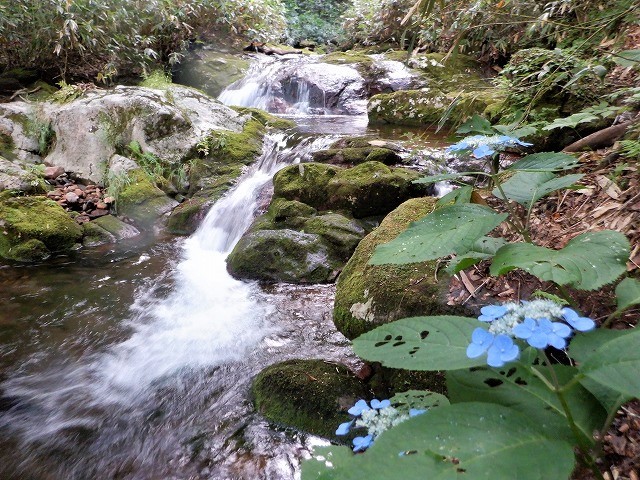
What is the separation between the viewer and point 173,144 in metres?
7.70

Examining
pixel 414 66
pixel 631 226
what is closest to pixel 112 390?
pixel 631 226

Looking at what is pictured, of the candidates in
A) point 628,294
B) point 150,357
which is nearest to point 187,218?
point 150,357

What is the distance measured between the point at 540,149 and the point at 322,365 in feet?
7.96

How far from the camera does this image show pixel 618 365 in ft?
2.38

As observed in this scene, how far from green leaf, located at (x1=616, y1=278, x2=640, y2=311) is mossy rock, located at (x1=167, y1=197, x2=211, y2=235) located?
19.1 feet

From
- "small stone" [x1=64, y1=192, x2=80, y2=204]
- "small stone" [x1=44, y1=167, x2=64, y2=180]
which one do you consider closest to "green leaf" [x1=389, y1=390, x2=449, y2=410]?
"small stone" [x1=64, y1=192, x2=80, y2=204]

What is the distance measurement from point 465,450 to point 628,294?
32.3 inches

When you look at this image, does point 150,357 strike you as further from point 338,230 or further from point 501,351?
point 501,351

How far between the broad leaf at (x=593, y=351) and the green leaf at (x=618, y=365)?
126mm

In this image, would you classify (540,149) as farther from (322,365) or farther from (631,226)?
(322,365)

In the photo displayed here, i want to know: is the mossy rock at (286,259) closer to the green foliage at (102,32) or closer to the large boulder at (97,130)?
Answer: the large boulder at (97,130)

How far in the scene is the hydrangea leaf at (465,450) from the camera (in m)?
0.65

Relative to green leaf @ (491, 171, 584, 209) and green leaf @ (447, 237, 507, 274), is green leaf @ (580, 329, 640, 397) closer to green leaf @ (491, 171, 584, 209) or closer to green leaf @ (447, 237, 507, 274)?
green leaf @ (447, 237, 507, 274)

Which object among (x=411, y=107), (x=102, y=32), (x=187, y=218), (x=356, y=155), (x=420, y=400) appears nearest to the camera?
(x=420, y=400)
